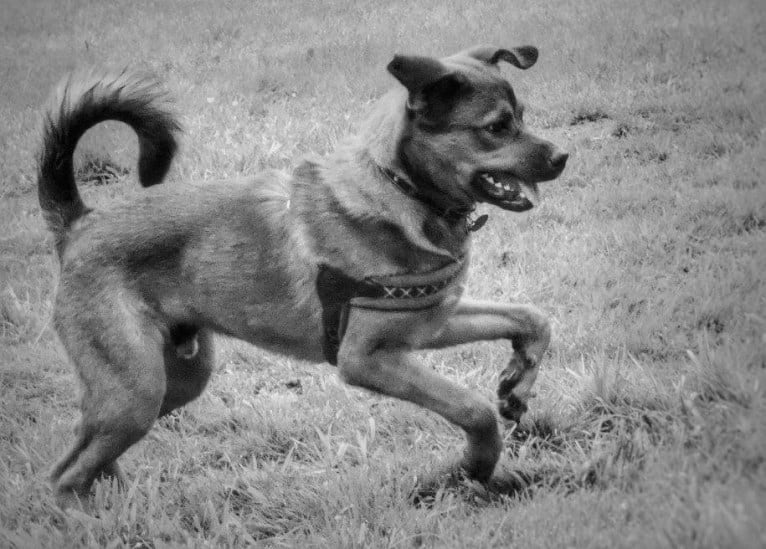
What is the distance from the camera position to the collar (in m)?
2.92

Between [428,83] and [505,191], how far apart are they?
560 millimetres

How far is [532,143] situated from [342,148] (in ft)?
2.85

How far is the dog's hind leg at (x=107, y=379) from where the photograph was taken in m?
3.10

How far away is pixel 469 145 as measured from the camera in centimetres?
295

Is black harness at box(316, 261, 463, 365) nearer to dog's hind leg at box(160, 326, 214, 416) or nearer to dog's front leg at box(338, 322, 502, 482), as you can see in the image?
dog's front leg at box(338, 322, 502, 482)

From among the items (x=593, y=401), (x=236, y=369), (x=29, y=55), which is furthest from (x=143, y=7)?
(x=593, y=401)

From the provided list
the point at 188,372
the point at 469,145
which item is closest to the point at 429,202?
the point at 469,145

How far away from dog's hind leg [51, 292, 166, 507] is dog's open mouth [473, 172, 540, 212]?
5.41 ft

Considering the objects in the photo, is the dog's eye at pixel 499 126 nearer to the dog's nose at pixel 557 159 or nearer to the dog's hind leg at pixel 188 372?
the dog's nose at pixel 557 159

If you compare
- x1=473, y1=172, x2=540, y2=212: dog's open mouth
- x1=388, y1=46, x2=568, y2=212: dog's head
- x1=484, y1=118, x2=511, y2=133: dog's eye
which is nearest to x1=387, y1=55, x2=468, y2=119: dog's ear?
x1=388, y1=46, x2=568, y2=212: dog's head

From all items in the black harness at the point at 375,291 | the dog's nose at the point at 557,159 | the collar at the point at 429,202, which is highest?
the dog's nose at the point at 557,159

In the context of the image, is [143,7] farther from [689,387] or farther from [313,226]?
[689,387]

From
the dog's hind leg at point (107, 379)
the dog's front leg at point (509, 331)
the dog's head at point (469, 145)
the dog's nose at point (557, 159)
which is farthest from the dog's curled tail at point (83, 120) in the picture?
the dog's nose at point (557, 159)

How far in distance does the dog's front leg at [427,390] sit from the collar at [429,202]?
619 mm
